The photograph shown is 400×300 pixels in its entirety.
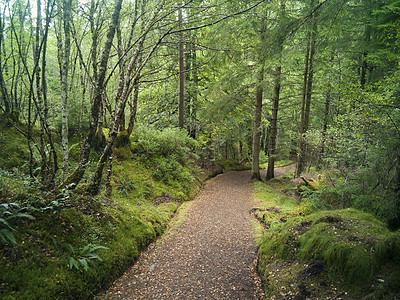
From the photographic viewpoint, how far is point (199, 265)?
14.9ft

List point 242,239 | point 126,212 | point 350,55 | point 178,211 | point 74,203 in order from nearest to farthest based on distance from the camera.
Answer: point 74,203, point 126,212, point 242,239, point 178,211, point 350,55

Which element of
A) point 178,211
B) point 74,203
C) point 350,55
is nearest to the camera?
point 74,203

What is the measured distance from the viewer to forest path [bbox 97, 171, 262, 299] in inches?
145

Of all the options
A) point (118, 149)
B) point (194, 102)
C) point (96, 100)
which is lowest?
point (118, 149)

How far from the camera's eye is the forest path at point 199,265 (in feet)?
12.1

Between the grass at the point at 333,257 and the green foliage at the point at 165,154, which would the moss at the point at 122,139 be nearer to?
the green foliage at the point at 165,154

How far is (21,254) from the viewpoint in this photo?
284 cm

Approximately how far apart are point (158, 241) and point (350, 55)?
1185 cm

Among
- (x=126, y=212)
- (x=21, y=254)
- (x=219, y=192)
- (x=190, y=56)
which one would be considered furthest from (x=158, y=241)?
(x=190, y=56)

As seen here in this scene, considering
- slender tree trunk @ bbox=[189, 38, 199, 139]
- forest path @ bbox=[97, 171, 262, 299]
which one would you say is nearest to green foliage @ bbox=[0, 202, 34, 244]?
forest path @ bbox=[97, 171, 262, 299]

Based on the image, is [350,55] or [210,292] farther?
[350,55]

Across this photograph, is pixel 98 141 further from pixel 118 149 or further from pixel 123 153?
pixel 123 153

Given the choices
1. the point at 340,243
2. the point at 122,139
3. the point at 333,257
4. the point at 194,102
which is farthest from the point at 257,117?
the point at 333,257

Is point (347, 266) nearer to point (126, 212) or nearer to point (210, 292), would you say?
point (210, 292)
